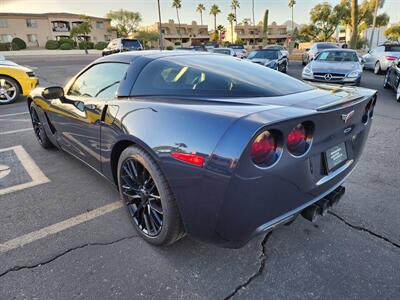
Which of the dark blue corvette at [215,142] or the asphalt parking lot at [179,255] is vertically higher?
the dark blue corvette at [215,142]

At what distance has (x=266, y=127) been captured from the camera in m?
1.51

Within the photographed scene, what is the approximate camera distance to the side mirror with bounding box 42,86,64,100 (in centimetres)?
317

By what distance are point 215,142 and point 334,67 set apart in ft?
30.6

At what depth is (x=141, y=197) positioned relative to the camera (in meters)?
2.25

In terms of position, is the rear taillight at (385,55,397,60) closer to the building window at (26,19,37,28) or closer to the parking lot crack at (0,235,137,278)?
the parking lot crack at (0,235,137,278)

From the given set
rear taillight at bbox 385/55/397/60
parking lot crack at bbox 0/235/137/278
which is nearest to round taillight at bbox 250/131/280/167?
parking lot crack at bbox 0/235/137/278

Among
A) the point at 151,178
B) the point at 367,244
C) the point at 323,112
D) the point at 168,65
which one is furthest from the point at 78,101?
the point at 367,244

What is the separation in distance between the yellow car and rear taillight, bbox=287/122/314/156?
8738 mm

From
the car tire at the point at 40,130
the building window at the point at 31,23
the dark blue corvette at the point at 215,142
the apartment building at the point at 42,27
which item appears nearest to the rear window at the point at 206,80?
the dark blue corvette at the point at 215,142

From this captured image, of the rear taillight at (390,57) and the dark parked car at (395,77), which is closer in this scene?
the dark parked car at (395,77)

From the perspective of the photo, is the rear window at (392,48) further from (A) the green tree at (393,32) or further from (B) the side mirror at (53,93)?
(A) the green tree at (393,32)

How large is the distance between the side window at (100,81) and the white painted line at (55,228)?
1.07 meters

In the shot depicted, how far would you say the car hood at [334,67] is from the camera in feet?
30.2

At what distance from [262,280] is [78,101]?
233cm
